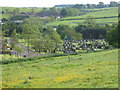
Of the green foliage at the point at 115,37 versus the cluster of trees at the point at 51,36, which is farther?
the cluster of trees at the point at 51,36

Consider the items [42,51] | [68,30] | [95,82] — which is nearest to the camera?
[95,82]

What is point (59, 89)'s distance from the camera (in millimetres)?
17625

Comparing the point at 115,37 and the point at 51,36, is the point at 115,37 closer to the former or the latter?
the point at 115,37

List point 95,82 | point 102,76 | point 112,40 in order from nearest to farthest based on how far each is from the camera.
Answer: point 95,82 → point 102,76 → point 112,40

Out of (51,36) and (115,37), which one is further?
(51,36)

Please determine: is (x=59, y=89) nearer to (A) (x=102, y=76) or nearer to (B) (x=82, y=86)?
(B) (x=82, y=86)

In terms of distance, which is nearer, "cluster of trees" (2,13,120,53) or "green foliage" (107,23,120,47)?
"green foliage" (107,23,120,47)

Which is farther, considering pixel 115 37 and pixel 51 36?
pixel 51 36

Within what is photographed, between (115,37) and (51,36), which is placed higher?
(115,37)

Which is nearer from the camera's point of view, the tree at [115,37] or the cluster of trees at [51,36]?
the tree at [115,37]

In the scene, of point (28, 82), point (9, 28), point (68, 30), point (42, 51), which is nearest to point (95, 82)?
point (28, 82)

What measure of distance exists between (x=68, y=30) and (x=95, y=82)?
10140 centimetres

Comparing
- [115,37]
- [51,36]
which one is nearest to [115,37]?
[115,37]

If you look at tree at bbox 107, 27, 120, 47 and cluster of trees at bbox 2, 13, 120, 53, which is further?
cluster of trees at bbox 2, 13, 120, 53
